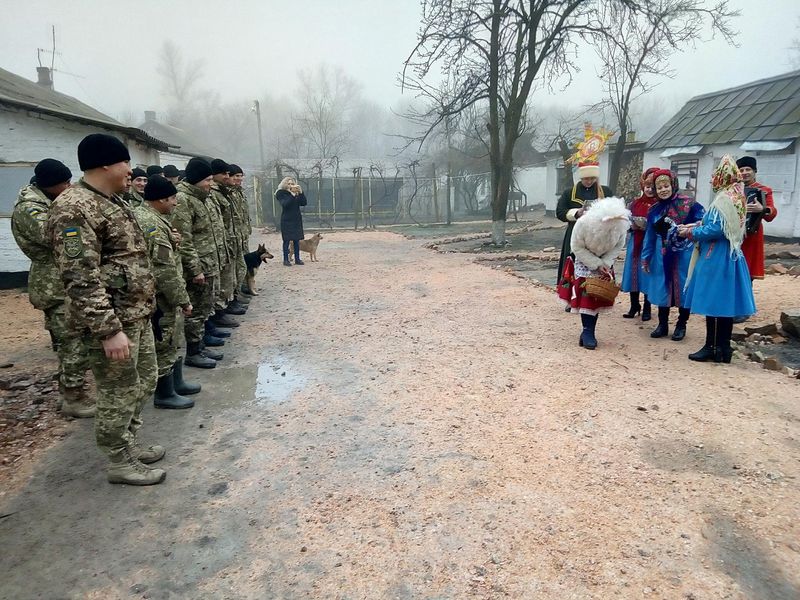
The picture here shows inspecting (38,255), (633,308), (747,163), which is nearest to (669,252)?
(633,308)

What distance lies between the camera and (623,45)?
44.3 ft

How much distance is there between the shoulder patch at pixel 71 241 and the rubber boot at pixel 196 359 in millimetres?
2503

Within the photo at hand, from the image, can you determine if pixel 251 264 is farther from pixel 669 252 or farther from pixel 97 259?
pixel 669 252

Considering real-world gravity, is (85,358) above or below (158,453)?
above

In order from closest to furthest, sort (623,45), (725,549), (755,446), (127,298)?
(725,549), (127,298), (755,446), (623,45)

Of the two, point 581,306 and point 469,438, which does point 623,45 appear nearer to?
point 581,306

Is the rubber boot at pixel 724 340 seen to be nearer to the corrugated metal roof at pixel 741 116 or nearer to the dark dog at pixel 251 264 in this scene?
the dark dog at pixel 251 264

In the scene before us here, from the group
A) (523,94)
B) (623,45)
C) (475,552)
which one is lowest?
(475,552)

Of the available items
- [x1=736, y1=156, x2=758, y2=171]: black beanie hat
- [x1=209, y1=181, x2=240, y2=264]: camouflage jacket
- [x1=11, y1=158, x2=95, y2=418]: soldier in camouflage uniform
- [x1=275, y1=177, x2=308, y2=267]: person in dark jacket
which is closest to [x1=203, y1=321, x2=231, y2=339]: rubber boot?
[x1=209, y1=181, x2=240, y2=264]: camouflage jacket

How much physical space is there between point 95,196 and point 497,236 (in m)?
12.0

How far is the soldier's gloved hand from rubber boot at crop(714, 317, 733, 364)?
471 cm

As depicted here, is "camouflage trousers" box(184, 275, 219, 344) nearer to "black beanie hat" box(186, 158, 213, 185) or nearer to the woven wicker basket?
"black beanie hat" box(186, 158, 213, 185)

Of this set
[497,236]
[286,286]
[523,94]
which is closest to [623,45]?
[523,94]

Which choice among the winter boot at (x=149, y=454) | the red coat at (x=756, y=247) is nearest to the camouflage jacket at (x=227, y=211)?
the winter boot at (x=149, y=454)
